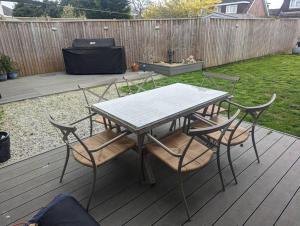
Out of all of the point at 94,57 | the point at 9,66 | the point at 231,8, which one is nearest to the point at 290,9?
the point at 231,8

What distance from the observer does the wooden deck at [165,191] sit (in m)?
1.63

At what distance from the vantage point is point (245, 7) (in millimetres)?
20328

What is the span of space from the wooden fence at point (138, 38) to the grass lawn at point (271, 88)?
0.94 metres

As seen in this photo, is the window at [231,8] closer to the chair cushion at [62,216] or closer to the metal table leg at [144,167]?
the metal table leg at [144,167]

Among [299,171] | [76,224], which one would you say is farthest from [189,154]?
[299,171]

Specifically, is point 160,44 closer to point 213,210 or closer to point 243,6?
point 213,210

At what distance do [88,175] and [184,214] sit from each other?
103 centimetres

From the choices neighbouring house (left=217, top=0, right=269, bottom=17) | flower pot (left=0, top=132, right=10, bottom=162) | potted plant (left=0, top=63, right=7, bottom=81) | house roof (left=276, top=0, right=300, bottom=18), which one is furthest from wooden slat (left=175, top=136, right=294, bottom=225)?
house roof (left=276, top=0, right=300, bottom=18)

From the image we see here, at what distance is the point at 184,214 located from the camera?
5.41 ft

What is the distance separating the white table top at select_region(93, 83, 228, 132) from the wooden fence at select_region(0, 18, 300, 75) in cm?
541

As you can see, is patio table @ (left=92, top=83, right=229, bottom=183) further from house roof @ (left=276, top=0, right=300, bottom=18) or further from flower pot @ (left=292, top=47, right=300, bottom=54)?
house roof @ (left=276, top=0, right=300, bottom=18)

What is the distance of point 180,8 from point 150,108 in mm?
16822

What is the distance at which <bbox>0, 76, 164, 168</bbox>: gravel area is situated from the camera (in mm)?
2697

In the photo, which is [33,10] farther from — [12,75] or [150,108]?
[150,108]
